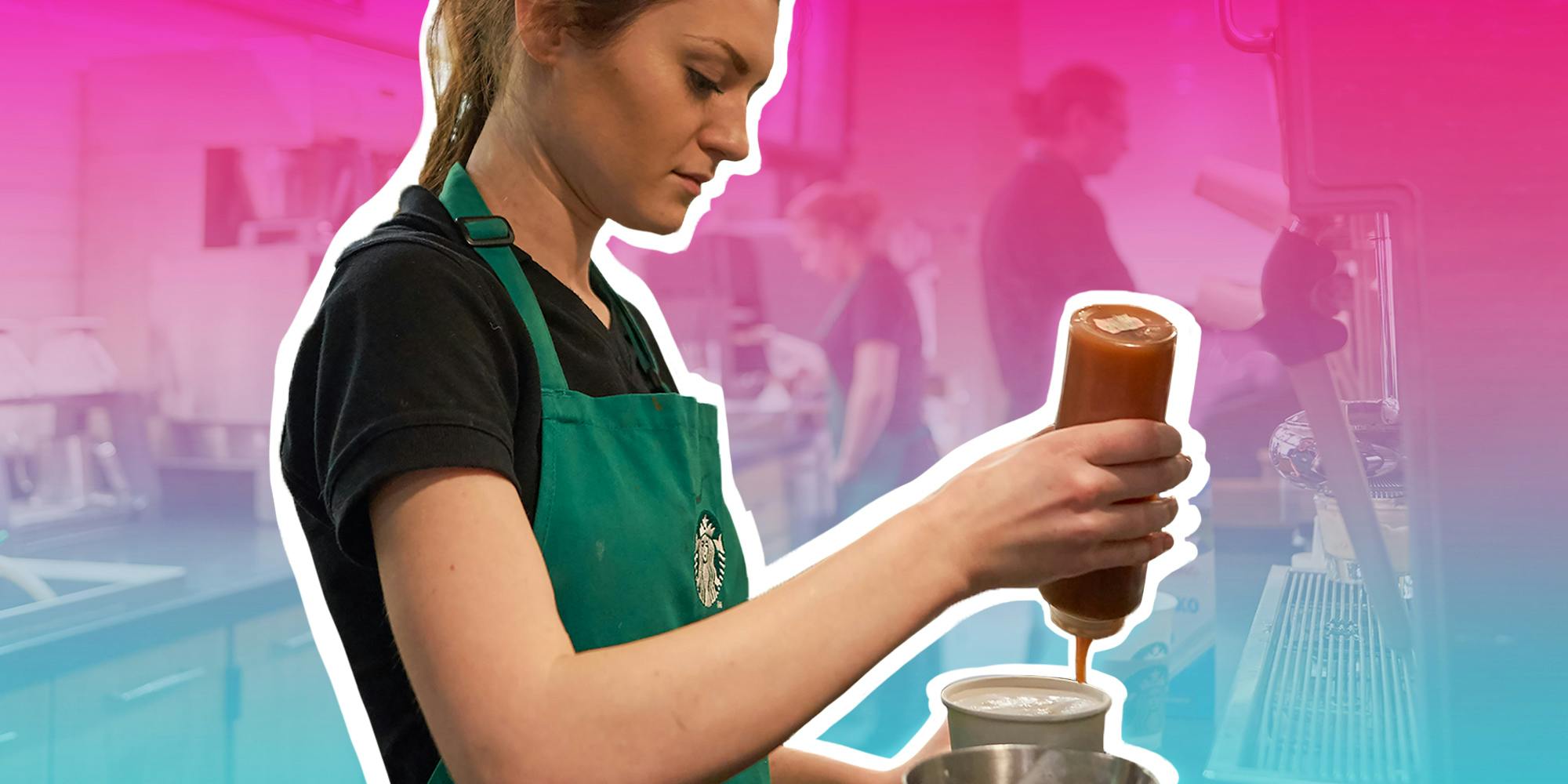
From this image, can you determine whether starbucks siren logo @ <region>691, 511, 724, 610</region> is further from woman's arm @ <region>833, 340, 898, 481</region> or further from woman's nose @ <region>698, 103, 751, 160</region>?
woman's arm @ <region>833, 340, 898, 481</region>

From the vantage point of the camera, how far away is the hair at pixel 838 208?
249cm

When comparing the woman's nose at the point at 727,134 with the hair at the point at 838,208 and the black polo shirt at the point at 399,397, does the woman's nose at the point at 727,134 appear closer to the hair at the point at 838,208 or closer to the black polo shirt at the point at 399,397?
the black polo shirt at the point at 399,397

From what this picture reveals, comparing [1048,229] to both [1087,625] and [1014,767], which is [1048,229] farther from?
[1014,767]


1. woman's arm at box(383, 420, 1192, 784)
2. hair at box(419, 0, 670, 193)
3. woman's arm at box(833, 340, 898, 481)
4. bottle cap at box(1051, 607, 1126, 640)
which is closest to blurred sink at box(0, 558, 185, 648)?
woman's arm at box(833, 340, 898, 481)

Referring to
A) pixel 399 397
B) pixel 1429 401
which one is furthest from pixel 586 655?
pixel 1429 401

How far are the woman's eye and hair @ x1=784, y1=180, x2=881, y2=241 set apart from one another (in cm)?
154

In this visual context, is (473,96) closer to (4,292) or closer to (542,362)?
(542,362)

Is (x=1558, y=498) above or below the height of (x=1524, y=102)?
below

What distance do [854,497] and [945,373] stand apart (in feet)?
1.03

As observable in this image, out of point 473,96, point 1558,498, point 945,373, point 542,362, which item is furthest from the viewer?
point 945,373

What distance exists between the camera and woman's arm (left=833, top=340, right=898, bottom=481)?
2.48 m

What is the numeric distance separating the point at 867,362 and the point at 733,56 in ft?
5.14

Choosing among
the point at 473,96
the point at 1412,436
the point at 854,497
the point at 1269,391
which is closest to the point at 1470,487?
the point at 1412,436

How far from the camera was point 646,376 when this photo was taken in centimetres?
116
